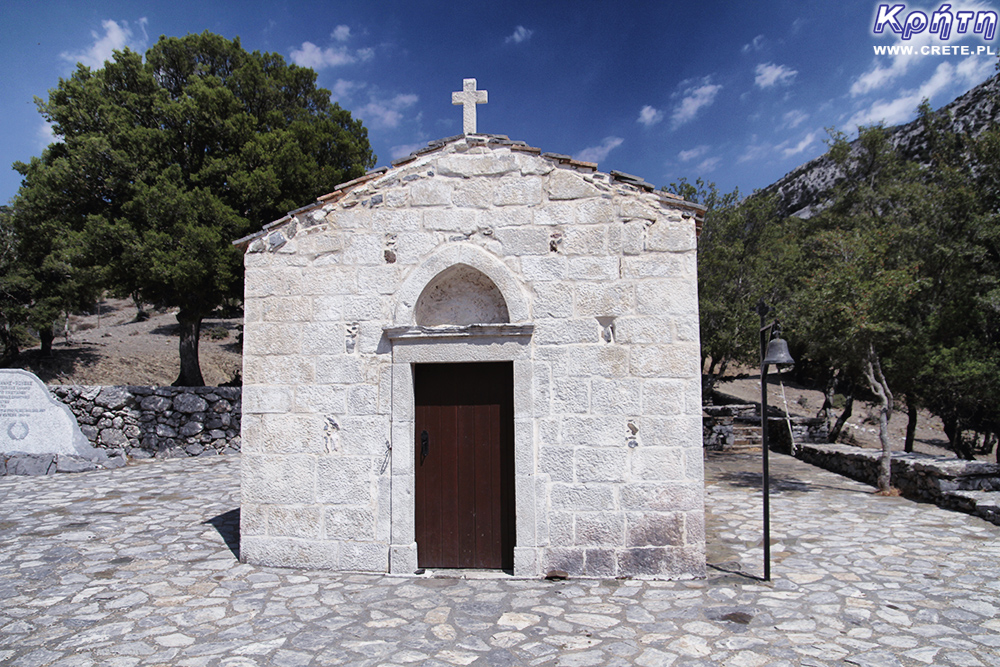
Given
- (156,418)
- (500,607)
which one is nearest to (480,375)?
(500,607)

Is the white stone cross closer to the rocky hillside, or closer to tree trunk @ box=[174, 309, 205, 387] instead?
tree trunk @ box=[174, 309, 205, 387]

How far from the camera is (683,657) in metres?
3.64

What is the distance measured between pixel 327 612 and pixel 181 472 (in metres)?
8.26

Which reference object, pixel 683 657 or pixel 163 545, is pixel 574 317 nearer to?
pixel 683 657

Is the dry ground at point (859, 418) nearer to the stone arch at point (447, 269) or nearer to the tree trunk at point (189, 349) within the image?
the stone arch at point (447, 269)

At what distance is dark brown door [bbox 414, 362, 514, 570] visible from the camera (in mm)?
5285

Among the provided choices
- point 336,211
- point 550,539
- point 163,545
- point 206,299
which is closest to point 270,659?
point 550,539

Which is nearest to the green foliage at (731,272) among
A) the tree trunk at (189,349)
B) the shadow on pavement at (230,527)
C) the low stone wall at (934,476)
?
the low stone wall at (934,476)

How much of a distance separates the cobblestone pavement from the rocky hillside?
14.2 meters

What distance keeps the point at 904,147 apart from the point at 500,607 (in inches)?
1168

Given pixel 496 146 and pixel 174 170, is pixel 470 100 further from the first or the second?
pixel 174 170

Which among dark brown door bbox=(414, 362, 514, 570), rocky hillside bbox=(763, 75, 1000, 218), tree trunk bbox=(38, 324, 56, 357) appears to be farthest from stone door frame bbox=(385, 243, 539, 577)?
tree trunk bbox=(38, 324, 56, 357)

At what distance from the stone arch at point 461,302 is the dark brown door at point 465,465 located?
1.65 ft

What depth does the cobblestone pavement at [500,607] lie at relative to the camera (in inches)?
146
